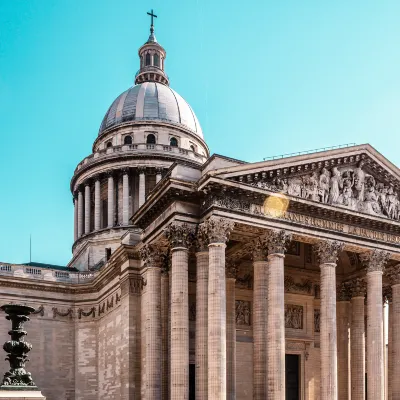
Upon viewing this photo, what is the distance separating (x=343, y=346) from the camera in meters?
41.7

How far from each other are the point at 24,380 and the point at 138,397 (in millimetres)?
23100

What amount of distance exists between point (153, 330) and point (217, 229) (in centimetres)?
768

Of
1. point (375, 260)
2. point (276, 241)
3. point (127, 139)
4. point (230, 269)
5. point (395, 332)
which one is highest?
point (127, 139)

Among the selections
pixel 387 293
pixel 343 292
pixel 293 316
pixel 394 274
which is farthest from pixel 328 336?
pixel 387 293

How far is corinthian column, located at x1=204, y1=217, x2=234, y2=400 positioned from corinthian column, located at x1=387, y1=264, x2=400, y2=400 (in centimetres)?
1286

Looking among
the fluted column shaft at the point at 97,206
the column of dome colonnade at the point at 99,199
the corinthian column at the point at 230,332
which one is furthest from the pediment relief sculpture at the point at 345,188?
the fluted column shaft at the point at 97,206

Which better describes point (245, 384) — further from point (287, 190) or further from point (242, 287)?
point (287, 190)

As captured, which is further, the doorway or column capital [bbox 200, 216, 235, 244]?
the doorway

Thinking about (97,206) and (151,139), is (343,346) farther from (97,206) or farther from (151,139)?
(151,139)

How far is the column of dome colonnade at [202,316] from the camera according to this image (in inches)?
1214

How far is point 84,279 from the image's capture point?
177 ft

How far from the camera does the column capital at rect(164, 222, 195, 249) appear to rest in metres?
32.2

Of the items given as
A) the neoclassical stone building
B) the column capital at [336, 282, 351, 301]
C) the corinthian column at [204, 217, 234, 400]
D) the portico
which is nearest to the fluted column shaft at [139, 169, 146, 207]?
the neoclassical stone building

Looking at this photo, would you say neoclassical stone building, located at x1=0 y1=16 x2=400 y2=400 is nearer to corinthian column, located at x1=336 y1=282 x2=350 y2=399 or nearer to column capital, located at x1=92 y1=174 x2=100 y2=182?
corinthian column, located at x1=336 y1=282 x2=350 y2=399
